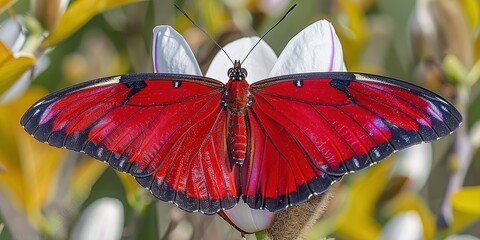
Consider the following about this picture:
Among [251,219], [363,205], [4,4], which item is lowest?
[363,205]

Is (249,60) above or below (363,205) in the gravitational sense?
above

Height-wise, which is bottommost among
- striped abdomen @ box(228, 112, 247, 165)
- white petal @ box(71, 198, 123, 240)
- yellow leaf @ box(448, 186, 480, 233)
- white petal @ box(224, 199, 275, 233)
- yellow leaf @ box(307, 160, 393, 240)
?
yellow leaf @ box(307, 160, 393, 240)

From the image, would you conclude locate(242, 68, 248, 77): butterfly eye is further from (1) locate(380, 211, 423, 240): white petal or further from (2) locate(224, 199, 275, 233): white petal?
(1) locate(380, 211, 423, 240): white petal

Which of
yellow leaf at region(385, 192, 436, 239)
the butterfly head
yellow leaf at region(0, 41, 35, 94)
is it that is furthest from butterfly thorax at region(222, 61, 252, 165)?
yellow leaf at region(385, 192, 436, 239)

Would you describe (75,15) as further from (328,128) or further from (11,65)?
(328,128)

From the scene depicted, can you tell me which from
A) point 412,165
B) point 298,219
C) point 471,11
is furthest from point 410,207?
point 298,219

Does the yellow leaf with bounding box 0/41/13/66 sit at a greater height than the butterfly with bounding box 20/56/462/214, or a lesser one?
greater

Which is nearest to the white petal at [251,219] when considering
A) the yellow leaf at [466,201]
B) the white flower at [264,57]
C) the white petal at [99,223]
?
the white flower at [264,57]
